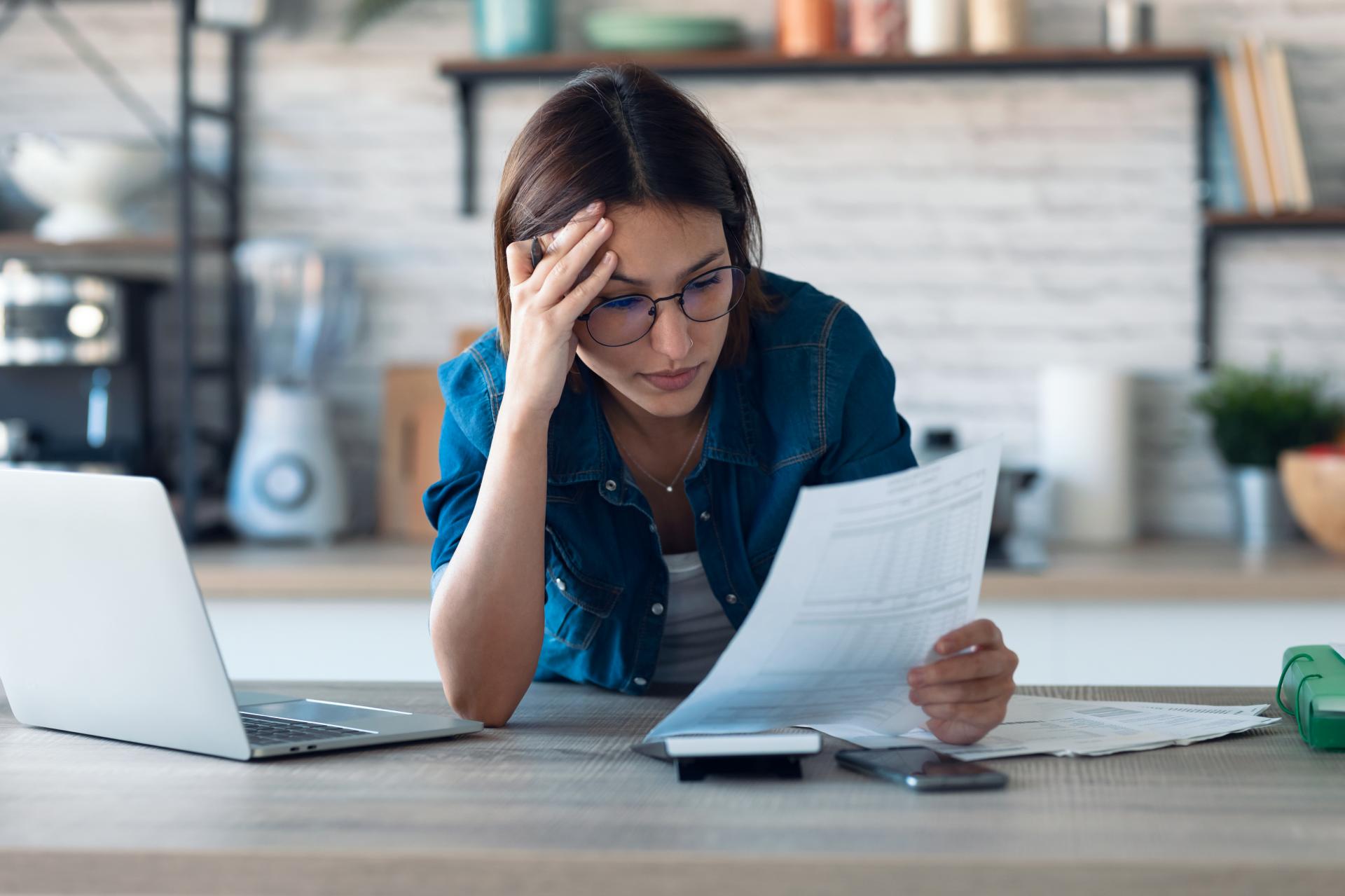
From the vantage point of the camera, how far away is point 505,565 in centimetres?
125

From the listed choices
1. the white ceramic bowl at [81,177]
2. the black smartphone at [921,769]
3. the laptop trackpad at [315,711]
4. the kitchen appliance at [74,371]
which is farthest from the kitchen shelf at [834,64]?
the black smartphone at [921,769]

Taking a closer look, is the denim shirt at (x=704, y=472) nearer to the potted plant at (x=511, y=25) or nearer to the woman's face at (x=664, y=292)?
the woman's face at (x=664, y=292)

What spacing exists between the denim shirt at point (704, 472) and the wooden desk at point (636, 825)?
13.5 inches

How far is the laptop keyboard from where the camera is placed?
1058mm

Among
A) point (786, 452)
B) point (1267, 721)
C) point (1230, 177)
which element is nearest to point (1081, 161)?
point (1230, 177)

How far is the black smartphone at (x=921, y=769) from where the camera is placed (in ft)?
2.98

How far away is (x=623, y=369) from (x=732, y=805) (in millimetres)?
503

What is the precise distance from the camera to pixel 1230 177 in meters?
2.87

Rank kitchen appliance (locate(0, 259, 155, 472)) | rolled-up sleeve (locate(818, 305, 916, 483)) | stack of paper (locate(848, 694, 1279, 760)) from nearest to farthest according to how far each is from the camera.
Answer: stack of paper (locate(848, 694, 1279, 760)) < rolled-up sleeve (locate(818, 305, 916, 483)) < kitchen appliance (locate(0, 259, 155, 472))

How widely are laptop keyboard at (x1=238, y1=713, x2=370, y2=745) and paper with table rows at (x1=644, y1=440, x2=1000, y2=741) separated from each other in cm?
26

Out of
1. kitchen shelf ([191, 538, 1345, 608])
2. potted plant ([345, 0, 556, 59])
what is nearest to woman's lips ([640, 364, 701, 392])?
kitchen shelf ([191, 538, 1345, 608])

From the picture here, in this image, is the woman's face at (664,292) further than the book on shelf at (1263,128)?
No

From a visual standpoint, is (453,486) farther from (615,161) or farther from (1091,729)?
(1091,729)

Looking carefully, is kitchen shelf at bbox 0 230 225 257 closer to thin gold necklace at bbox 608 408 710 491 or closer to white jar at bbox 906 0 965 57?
white jar at bbox 906 0 965 57
